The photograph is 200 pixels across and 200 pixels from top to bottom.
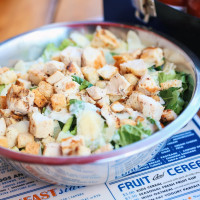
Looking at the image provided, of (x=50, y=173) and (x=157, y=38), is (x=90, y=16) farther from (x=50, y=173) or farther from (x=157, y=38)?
(x=50, y=173)

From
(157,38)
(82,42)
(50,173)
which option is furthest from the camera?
(82,42)

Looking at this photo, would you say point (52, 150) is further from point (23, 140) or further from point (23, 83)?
point (23, 83)

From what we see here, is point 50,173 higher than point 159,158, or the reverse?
point 50,173

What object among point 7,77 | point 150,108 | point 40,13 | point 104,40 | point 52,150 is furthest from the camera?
point 40,13

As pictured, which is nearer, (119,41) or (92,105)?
(92,105)

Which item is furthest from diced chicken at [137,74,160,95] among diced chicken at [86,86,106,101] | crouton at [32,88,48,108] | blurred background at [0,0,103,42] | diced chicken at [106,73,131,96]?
blurred background at [0,0,103,42]

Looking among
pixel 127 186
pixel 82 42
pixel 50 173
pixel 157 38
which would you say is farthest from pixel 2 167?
pixel 157 38

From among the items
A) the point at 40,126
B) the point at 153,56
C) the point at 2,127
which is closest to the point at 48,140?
the point at 40,126

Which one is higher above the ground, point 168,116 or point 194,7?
point 194,7
